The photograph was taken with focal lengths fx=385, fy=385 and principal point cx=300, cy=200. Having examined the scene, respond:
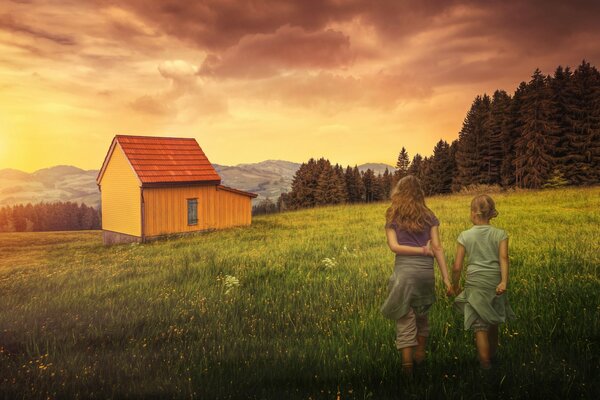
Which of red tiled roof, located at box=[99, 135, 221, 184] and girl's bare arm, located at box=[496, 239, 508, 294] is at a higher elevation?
red tiled roof, located at box=[99, 135, 221, 184]

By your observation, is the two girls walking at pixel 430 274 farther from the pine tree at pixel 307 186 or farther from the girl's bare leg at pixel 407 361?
the pine tree at pixel 307 186

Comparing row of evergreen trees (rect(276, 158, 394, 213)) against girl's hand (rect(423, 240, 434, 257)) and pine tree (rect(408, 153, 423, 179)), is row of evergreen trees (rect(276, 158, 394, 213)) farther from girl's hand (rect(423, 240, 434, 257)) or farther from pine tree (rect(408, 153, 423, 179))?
girl's hand (rect(423, 240, 434, 257))

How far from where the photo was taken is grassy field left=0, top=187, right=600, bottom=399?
4.14m

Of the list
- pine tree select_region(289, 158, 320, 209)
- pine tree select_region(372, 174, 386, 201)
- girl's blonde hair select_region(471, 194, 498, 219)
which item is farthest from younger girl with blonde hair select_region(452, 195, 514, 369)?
pine tree select_region(372, 174, 386, 201)

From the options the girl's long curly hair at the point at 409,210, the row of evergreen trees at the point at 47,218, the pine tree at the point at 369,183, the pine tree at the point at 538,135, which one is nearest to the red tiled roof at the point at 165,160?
the girl's long curly hair at the point at 409,210

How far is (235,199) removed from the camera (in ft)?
90.1

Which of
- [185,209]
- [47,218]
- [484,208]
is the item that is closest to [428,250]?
[484,208]

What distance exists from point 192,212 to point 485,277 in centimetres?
2293

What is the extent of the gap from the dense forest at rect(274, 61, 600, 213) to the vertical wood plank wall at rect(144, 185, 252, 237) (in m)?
26.2

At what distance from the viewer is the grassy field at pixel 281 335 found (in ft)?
13.6

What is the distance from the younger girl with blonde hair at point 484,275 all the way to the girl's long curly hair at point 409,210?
0.52 meters

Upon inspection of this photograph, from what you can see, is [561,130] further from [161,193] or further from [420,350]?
[420,350]

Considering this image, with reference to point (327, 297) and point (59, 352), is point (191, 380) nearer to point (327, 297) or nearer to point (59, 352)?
point (59, 352)

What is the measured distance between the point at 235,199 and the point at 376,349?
76.4ft
